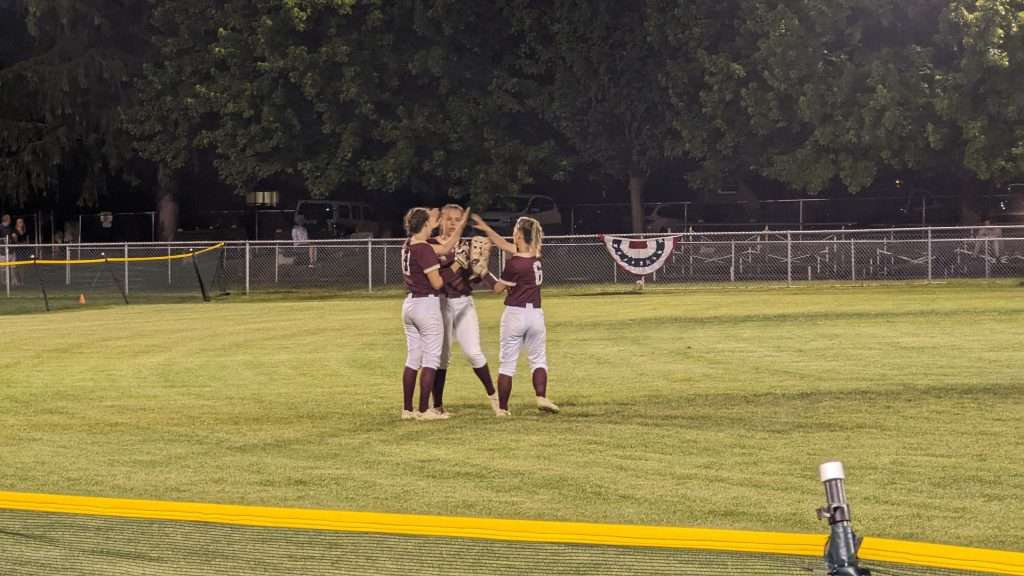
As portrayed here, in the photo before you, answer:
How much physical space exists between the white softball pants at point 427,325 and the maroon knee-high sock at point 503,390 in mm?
663

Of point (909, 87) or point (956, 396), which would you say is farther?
point (909, 87)

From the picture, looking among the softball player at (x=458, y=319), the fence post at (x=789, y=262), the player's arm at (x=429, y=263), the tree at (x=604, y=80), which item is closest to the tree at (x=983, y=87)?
the fence post at (x=789, y=262)

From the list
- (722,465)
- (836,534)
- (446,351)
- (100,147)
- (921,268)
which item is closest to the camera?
(836,534)

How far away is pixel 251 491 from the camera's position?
33.8 feet

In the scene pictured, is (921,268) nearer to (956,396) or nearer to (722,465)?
(956,396)

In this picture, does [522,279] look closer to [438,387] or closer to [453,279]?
[453,279]

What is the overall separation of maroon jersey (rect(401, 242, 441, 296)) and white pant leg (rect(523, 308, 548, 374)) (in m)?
0.93

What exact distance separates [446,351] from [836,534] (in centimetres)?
925

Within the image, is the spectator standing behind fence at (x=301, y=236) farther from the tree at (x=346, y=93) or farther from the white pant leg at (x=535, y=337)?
the white pant leg at (x=535, y=337)

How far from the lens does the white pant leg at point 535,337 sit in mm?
13992

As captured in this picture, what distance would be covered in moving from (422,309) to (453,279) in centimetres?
55

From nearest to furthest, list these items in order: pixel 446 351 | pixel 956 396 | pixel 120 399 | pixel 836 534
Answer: pixel 836 534 < pixel 446 351 < pixel 956 396 < pixel 120 399

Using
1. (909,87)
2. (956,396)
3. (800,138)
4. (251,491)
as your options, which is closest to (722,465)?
(251,491)

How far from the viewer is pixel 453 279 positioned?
13953 millimetres
